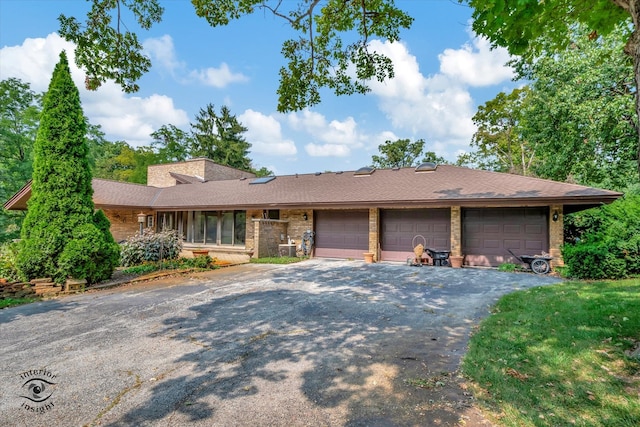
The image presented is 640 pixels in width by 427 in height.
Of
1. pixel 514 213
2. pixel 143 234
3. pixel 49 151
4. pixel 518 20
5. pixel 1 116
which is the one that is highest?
pixel 1 116

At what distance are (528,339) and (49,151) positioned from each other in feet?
34.3

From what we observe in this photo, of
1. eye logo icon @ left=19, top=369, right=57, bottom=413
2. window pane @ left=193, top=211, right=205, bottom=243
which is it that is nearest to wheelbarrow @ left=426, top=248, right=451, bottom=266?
eye logo icon @ left=19, top=369, right=57, bottom=413

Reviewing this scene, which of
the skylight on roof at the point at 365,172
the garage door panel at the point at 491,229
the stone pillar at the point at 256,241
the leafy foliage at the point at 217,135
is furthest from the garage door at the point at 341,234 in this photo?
the leafy foliage at the point at 217,135

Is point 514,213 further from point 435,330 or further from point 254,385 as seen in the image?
point 254,385

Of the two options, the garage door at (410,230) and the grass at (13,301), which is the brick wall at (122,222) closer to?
the grass at (13,301)

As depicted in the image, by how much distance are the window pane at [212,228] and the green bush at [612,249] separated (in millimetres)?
13801

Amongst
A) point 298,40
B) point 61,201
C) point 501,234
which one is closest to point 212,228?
point 61,201

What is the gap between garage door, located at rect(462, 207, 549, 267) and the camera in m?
10.2


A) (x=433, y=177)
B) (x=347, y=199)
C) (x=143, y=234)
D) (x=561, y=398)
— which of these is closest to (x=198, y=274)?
(x=143, y=234)

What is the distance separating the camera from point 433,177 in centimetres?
1316

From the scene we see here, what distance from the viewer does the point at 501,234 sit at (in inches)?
424

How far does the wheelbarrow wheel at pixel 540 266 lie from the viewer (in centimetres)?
938

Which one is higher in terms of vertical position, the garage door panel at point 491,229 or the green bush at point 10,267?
the garage door panel at point 491,229

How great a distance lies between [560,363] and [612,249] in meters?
6.93
